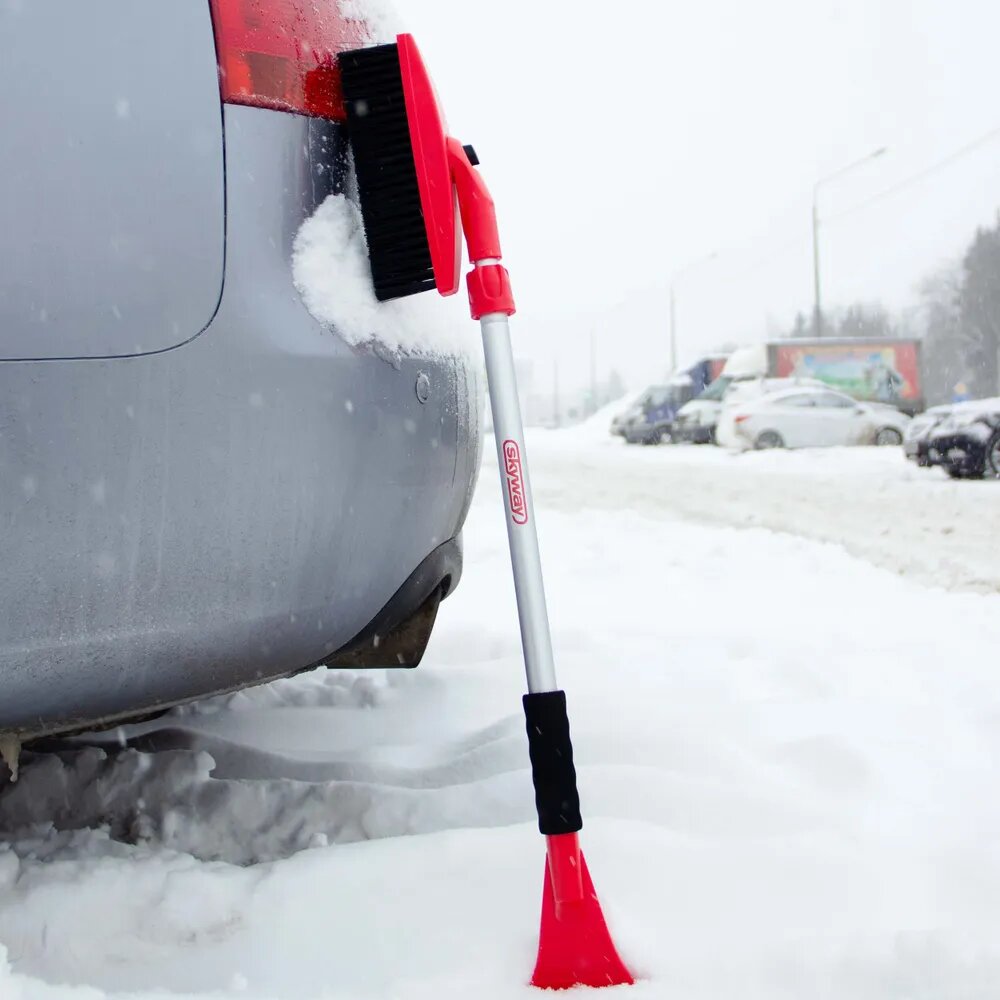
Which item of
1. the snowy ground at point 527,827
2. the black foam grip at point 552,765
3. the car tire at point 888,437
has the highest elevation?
the black foam grip at point 552,765

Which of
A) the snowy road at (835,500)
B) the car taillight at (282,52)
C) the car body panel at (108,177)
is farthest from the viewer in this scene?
the snowy road at (835,500)

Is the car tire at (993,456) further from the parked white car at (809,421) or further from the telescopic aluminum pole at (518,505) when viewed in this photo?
the telescopic aluminum pole at (518,505)

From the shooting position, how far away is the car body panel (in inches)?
43.3

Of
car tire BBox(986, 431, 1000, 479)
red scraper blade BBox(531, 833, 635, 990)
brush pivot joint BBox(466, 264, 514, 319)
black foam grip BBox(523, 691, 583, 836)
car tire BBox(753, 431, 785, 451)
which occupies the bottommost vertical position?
car tire BBox(753, 431, 785, 451)

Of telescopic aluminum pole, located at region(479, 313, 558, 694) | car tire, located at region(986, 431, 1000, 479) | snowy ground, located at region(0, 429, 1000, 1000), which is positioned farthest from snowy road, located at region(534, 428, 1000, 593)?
telescopic aluminum pole, located at region(479, 313, 558, 694)

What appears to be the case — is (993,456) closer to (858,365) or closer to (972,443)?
(972,443)

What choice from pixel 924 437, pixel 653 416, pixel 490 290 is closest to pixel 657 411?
pixel 653 416

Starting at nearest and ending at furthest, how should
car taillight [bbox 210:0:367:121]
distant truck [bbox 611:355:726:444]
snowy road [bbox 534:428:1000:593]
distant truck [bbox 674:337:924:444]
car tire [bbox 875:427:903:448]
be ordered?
car taillight [bbox 210:0:367:121]
snowy road [bbox 534:428:1000:593]
car tire [bbox 875:427:903:448]
distant truck [bbox 611:355:726:444]
distant truck [bbox 674:337:924:444]

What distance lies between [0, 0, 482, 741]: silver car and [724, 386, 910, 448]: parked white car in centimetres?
1654

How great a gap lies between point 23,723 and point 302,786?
81 cm

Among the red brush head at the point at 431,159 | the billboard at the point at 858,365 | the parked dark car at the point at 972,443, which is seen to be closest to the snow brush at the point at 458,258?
the red brush head at the point at 431,159

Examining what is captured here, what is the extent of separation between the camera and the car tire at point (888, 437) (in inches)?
702

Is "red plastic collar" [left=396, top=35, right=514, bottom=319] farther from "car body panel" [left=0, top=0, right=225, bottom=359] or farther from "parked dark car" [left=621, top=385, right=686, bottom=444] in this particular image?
"parked dark car" [left=621, top=385, right=686, bottom=444]

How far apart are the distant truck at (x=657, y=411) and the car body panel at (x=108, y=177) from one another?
20.7 m
